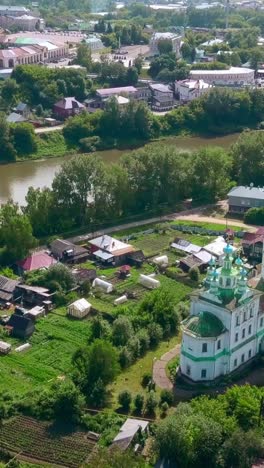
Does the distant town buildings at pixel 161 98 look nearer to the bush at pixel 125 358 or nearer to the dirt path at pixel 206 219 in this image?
the dirt path at pixel 206 219

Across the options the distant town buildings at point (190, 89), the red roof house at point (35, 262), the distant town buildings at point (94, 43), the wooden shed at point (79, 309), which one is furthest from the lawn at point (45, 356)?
the distant town buildings at point (94, 43)

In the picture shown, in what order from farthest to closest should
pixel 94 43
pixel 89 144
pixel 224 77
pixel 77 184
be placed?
pixel 94 43
pixel 224 77
pixel 89 144
pixel 77 184

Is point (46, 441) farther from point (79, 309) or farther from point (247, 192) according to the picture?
point (247, 192)

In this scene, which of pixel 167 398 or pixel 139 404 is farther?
pixel 167 398

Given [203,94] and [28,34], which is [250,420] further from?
[28,34]

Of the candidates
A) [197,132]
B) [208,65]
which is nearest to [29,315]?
[197,132]

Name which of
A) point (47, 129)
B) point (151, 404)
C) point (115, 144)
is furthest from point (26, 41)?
point (151, 404)

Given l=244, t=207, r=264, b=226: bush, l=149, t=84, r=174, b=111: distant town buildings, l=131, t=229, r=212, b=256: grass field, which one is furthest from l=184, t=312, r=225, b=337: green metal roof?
l=149, t=84, r=174, b=111: distant town buildings
